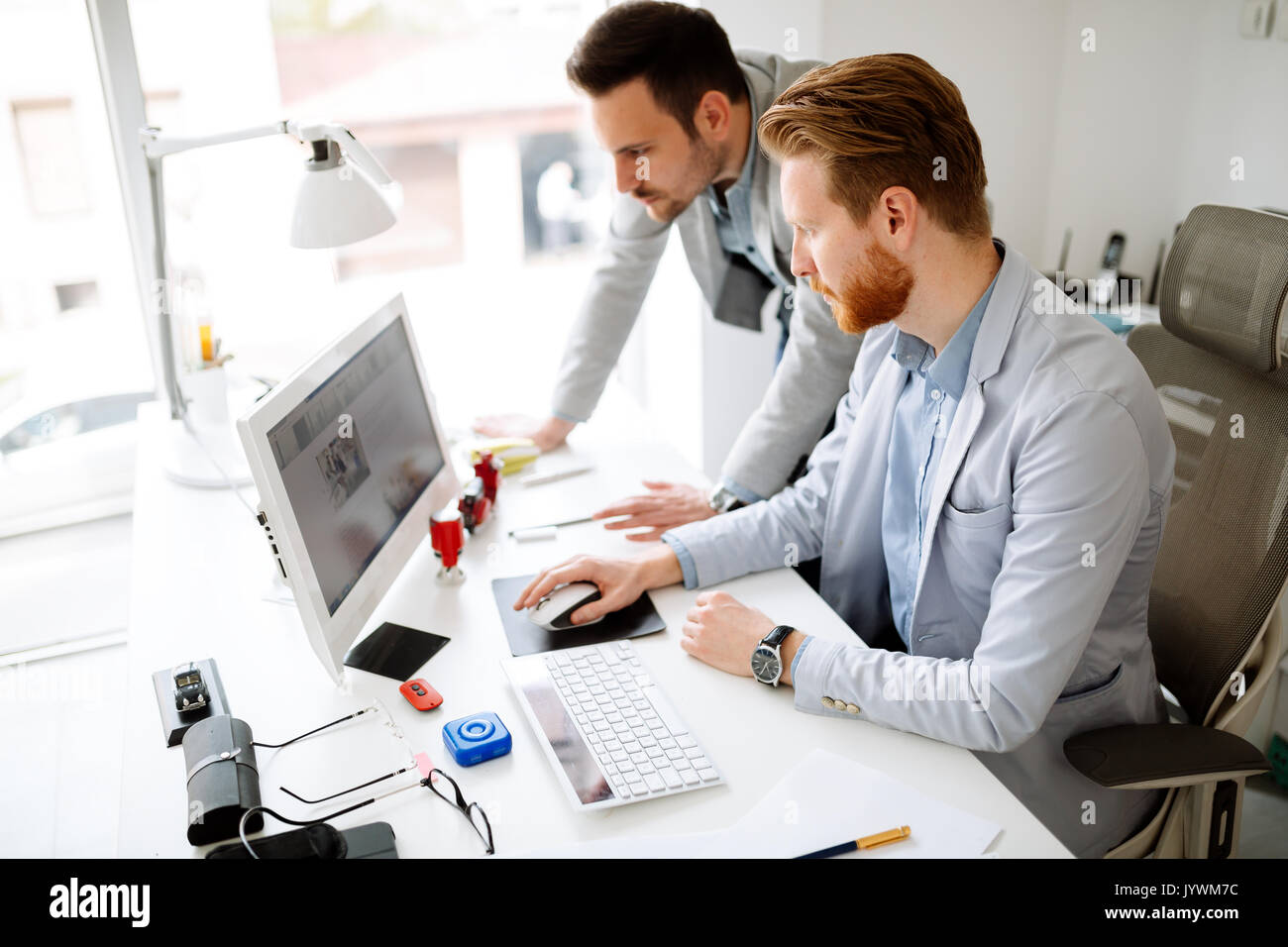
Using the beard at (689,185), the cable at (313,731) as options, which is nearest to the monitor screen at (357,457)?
the cable at (313,731)

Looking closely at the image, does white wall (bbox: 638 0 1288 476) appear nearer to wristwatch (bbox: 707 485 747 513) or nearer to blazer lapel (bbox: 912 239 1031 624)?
wristwatch (bbox: 707 485 747 513)

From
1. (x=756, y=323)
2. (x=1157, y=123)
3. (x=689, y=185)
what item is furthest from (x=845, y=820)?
(x=1157, y=123)

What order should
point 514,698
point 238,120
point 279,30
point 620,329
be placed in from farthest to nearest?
point 279,30 < point 238,120 < point 620,329 < point 514,698

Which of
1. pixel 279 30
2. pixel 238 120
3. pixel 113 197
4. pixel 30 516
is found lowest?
pixel 30 516

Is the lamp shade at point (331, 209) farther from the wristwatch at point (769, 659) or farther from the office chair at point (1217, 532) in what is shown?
the office chair at point (1217, 532)

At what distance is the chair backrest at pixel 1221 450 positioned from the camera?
1.29 m

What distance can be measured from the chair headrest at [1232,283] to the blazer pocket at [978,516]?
0.45 metres

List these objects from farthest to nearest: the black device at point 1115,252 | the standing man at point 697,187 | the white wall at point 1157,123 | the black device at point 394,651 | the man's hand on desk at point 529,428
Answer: the black device at point 1115,252
the white wall at point 1157,123
the man's hand on desk at point 529,428
the standing man at point 697,187
the black device at point 394,651

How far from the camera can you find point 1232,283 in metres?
1.32

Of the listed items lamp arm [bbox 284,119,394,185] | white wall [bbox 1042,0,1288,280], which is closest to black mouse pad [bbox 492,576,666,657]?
lamp arm [bbox 284,119,394,185]

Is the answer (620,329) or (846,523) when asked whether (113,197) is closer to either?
(620,329)

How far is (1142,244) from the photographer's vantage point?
Answer: 2.66 metres
